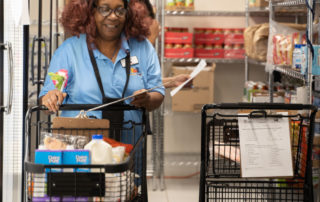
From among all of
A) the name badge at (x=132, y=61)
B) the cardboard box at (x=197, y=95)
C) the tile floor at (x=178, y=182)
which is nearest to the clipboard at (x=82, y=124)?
the name badge at (x=132, y=61)

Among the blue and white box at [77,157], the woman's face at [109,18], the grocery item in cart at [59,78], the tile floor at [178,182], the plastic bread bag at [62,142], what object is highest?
the woman's face at [109,18]

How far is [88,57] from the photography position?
2920 millimetres

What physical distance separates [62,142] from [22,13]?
135 centimetres

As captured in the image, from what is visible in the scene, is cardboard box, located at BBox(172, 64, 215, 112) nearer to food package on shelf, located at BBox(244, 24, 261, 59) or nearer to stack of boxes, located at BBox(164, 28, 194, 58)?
stack of boxes, located at BBox(164, 28, 194, 58)

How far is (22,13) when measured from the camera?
3105 mm

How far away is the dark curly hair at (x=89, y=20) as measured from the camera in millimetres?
2947

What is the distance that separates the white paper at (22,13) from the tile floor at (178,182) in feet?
8.75

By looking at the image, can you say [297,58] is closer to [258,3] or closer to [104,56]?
[104,56]

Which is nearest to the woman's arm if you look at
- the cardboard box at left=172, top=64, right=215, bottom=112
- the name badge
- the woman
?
the woman

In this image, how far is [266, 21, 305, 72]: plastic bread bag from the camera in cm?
426

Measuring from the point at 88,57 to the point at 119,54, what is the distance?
158mm

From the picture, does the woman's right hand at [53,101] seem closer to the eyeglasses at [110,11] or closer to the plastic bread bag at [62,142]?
the plastic bread bag at [62,142]

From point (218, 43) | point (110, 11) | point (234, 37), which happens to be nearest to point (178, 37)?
point (218, 43)

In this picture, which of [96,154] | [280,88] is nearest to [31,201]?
[96,154]
